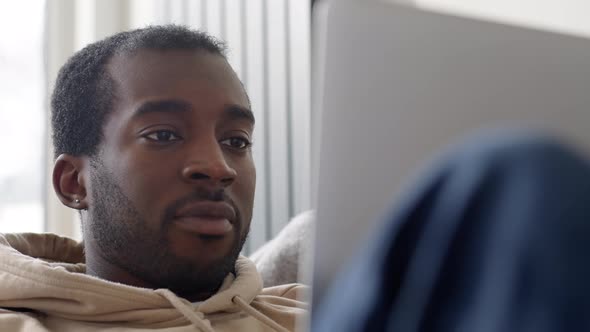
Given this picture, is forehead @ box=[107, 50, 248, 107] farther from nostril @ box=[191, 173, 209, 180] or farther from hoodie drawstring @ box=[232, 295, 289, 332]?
hoodie drawstring @ box=[232, 295, 289, 332]

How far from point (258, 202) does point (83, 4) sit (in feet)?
2.84

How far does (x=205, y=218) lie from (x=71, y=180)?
0.93 feet

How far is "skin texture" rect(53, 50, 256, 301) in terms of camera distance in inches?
39.1

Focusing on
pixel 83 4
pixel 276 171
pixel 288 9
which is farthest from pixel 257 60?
pixel 83 4

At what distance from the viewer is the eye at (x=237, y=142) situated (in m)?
1.08

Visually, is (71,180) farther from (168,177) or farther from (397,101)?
(397,101)

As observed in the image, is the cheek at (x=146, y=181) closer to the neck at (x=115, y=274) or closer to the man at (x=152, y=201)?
the man at (x=152, y=201)

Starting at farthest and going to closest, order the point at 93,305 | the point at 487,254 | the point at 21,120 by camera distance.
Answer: the point at 21,120
the point at 93,305
the point at 487,254

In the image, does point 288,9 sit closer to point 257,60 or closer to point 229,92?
point 257,60

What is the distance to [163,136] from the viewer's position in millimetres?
1024

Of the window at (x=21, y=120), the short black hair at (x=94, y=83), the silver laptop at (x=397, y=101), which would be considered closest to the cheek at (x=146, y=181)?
the short black hair at (x=94, y=83)

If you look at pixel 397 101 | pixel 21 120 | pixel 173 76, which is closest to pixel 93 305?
pixel 173 76

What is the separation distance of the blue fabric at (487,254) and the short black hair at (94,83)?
81 cm

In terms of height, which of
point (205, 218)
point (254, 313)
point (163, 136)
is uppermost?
point (163, 136)
